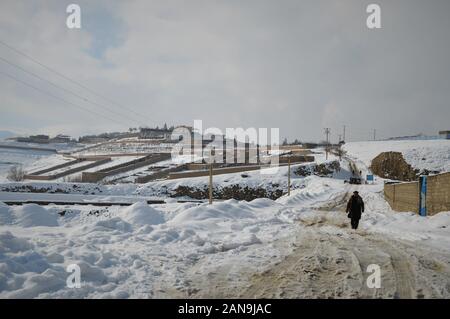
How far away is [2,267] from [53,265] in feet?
2.67

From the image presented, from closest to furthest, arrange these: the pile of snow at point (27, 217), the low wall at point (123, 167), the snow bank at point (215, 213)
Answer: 1. the pile of snow at point (27, 217)
2. the snow bank at point (215, 213)
3. the low wall at point (123, 167)

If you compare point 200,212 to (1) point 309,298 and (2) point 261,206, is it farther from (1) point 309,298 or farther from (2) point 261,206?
(1) point 309,298

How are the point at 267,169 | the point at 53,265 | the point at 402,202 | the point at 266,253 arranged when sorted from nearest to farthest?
the point at 53,265 → the point at 266,253 → the point at 402,202 → the point at 267,169

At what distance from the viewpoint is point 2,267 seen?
5113 mm

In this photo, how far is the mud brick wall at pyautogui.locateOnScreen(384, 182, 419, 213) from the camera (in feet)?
51.8

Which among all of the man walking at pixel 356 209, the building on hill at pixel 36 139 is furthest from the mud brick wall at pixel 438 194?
the building on hill at pixel 36 139

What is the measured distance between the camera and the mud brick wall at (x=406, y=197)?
621 inches

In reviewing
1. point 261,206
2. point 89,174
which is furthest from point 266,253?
point 89,174

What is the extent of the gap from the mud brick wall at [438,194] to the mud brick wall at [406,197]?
1562mm

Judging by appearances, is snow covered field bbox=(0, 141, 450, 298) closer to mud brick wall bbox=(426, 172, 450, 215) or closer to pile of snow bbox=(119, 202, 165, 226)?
pile of snow bbox=(119, 202, 165, 226)

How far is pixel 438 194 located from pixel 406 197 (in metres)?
4.85

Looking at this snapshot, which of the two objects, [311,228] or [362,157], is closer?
[311,228]

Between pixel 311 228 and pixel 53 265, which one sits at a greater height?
pixel 53 265

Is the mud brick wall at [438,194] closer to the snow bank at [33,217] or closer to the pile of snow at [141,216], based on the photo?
the pile of snow at [141,216]
